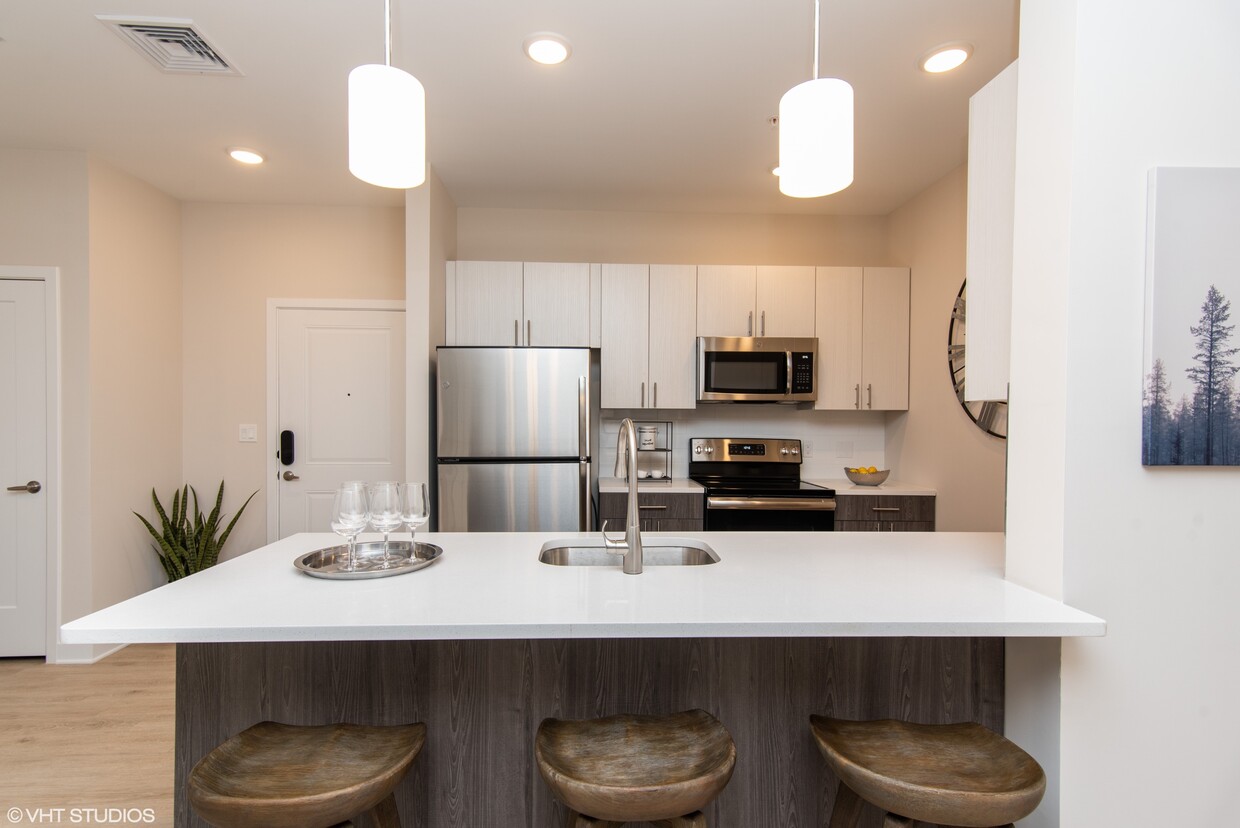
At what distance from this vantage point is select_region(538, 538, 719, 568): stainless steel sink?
1.86m

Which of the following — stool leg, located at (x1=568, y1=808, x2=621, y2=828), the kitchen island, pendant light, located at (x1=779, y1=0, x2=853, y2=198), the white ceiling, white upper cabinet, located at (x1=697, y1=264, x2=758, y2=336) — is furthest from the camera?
white upper cabinet, located at (x1=697, y1=264, x2=758, y2=336)

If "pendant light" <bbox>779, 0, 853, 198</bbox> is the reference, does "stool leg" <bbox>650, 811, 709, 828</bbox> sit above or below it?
below

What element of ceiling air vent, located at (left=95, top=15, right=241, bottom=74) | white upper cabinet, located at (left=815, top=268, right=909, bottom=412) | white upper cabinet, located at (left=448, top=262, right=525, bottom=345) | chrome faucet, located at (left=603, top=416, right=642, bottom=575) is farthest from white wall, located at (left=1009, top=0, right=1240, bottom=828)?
white upper cabinet, located at (left=448, top=262, right=525, bottom=345)

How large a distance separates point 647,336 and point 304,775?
9.35ft

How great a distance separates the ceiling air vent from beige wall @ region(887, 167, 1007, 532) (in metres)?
3.34

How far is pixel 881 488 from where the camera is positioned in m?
3.57

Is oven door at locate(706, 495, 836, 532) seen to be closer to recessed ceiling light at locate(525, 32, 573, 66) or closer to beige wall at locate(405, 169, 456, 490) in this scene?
beige wall at locate(405, 169, 456, 490)

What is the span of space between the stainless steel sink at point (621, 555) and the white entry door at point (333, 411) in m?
2.46

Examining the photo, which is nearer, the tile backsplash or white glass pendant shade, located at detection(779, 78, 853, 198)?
white glass pendant shade, located at detection(779, 78, 853, 198)

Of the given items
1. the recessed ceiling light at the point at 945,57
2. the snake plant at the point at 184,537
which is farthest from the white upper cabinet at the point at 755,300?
the snake plant at the point at 184,537

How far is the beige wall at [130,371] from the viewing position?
3.28 meters

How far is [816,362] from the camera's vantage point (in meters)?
3.71

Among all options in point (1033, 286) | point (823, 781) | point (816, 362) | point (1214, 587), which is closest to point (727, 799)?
point (823, 781)

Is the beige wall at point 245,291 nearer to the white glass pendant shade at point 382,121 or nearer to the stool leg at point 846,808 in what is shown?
the white glass pendant shade at point 382,121
